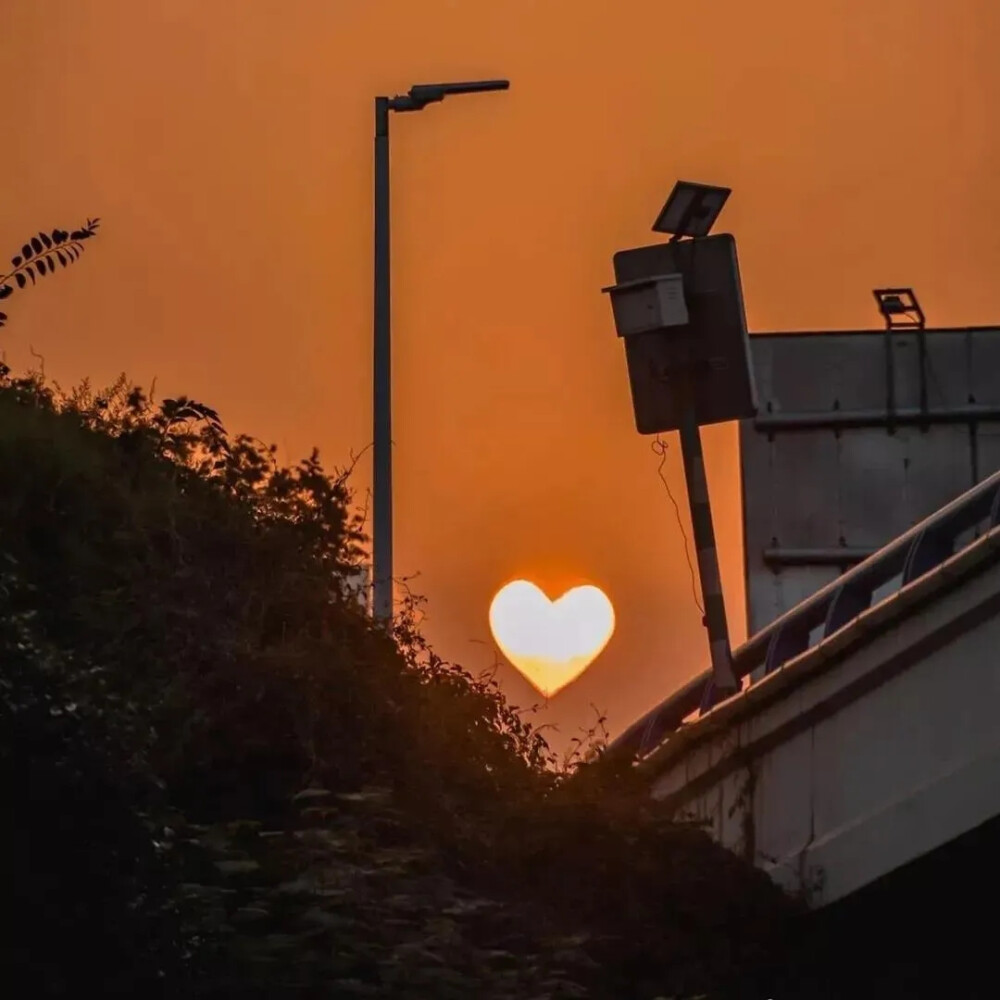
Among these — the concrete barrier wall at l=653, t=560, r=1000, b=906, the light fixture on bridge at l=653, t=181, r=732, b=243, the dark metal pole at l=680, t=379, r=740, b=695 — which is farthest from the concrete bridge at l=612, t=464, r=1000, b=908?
the light fixture on bridge at l=653, t=181, r=732, b=243

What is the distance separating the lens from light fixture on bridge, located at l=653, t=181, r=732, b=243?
17.7 meters

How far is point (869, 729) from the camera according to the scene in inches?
594

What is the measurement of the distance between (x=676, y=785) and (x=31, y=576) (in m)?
6.46

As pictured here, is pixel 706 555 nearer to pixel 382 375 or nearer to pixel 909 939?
pixel 909 939

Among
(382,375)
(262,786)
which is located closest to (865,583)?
(262,786)

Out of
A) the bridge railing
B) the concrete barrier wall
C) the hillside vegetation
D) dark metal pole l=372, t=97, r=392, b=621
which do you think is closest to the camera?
the hillside vegetation

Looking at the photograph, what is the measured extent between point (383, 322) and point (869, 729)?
8.09 metres

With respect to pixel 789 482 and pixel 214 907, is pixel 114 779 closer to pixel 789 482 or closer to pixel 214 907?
pixel 214 907

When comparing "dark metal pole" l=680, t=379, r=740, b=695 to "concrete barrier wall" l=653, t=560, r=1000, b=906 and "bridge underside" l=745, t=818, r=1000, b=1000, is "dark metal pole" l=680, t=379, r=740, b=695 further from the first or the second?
"bridge underside" l=745, t=818, r=1000, b=1000

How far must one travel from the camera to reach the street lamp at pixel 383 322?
20.1m

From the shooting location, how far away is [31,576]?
13219mm

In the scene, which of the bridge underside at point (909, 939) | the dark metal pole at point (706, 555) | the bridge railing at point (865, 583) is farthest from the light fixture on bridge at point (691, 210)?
the bridge underside at point (909, 939)

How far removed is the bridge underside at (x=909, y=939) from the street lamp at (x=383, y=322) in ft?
17.5

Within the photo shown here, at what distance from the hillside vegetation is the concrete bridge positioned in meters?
0.72
